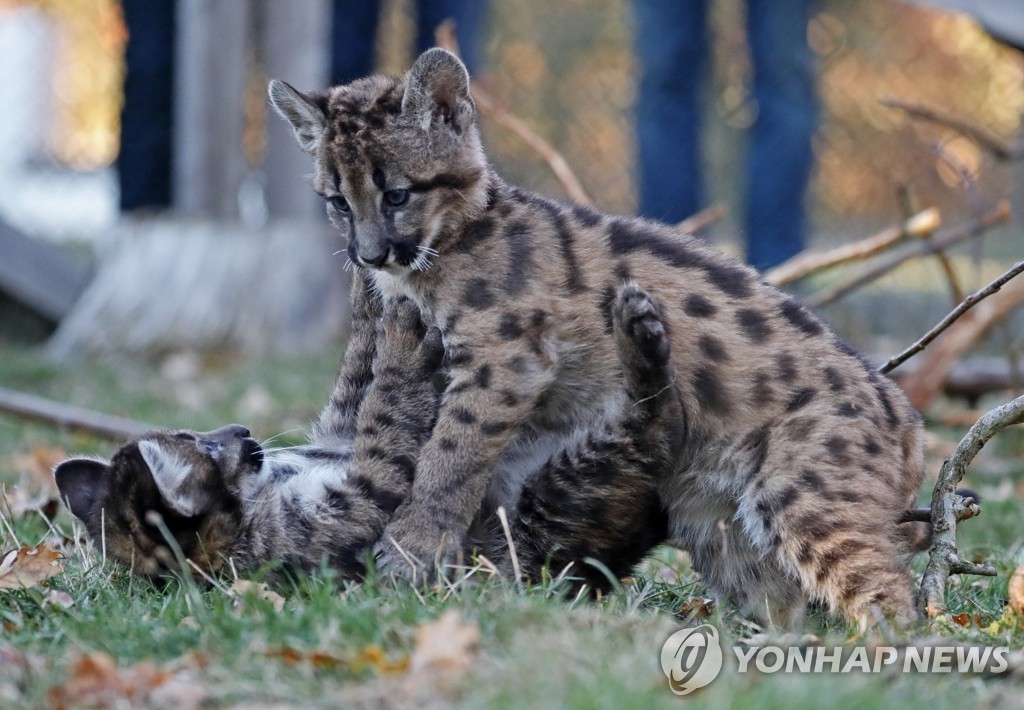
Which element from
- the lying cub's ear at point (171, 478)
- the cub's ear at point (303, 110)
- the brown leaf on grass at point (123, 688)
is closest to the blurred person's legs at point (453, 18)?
the cub's ear at point (303, 110)

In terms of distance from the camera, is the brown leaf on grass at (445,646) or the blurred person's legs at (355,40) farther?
the blurred person's legs at (355,40)

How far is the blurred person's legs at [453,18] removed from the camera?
996 centimetres

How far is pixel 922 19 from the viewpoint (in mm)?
13211

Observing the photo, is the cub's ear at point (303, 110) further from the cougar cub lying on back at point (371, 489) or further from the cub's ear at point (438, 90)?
the cougar cub lying on back at point (371, 489)

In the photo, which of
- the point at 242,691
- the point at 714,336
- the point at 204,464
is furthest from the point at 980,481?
the point at 242,691

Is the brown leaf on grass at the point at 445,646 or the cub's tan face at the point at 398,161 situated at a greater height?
the cub's tan face at the point at 398,161

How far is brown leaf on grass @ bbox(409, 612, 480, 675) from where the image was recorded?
306 centimetres

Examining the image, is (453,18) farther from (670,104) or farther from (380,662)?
(380,662)

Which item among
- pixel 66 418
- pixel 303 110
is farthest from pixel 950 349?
pixel 66 418

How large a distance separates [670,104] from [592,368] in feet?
17.5

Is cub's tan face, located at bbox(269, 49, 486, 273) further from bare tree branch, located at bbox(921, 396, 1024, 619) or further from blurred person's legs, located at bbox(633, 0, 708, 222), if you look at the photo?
blurred person's legs, located at bbox(633, 0, 708, 222)

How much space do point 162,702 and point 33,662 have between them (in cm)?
47

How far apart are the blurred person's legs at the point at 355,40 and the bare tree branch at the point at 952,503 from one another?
23.3 feet

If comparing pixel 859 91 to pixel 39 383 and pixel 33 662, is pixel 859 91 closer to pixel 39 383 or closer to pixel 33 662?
pixel 39 383
